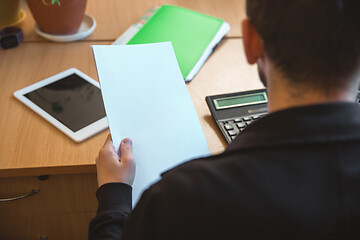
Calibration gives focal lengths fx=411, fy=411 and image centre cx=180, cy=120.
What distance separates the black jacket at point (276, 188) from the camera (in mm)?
416

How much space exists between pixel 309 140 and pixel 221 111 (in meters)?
0.40

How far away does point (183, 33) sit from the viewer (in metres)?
1.07

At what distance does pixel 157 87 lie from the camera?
2.72 feet

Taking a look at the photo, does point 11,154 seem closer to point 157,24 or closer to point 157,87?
point 157,87

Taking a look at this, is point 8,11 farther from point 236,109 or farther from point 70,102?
point 236,109

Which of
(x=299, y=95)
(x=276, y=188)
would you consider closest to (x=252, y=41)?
(x=299, y=95)

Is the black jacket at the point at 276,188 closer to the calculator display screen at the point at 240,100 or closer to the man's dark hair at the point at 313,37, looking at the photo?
the man's dark hair at the point at 313,37

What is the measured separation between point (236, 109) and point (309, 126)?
388 millimetres

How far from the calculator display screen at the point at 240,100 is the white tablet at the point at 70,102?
24 cm

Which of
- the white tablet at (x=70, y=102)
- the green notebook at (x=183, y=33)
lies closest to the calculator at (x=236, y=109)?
the green notebook at (x=183, y=33)

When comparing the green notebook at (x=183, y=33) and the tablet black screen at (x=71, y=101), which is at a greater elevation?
the green notebook at (x=183, y=33)

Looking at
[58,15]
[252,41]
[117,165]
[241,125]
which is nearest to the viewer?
[252,41]

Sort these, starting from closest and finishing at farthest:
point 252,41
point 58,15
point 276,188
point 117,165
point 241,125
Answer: point 276,188 < point 252,41 < point 117,165 < point 241,125 < point 58,15

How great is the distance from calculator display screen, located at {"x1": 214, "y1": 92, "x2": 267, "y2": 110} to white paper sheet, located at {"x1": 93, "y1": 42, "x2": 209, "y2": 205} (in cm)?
7
